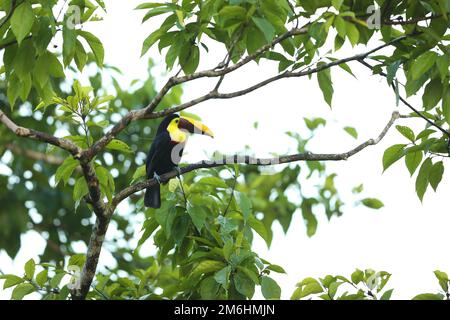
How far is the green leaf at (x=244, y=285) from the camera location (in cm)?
441

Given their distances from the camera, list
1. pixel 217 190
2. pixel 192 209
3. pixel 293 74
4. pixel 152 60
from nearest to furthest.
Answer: pixel 293 74 < pixel 192 209 < pixel 217 190 < pixel 152 60

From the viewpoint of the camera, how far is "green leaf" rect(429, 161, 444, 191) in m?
4.33

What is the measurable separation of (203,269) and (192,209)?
41 centimetres

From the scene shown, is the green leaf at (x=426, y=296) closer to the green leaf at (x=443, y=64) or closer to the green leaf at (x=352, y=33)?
the green leaf at (x=443, y=64)

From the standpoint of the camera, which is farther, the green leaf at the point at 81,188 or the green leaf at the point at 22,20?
the green leaf at the point at 81,188

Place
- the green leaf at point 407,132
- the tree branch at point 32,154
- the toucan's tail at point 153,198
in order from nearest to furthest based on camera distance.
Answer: the green leaf at point 407,132
the toucan's tail at point 153,198
the tree branch at point 32,154

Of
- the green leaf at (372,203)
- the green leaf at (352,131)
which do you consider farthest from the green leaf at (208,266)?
the green leaf at (372,203)

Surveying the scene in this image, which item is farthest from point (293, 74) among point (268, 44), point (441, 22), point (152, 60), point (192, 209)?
point (152, 60)

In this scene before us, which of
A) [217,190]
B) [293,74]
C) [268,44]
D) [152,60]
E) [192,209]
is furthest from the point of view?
[152,60]

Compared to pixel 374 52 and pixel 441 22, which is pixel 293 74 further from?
pixel 441 22

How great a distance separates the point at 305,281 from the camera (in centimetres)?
440

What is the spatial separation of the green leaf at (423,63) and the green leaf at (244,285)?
146cm

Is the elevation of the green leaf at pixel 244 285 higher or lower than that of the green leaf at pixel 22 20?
lower

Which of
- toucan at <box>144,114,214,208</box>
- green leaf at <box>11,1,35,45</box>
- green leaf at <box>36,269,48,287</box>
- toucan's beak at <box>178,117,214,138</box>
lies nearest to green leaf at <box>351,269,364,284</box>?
green leaf at <box>36,269,48,287</box>
